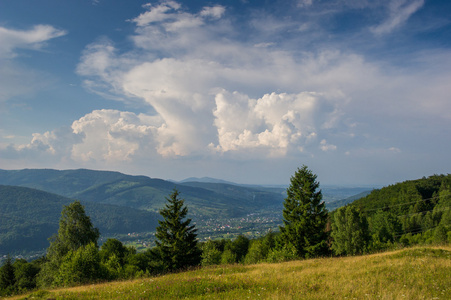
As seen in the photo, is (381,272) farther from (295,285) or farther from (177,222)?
(177,222)

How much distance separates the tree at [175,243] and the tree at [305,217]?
1602cm

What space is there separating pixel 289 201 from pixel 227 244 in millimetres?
66108

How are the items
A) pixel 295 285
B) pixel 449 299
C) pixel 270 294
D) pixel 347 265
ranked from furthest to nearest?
pixel 347 265, pixel 295 285, pixel 270 294, pixel 449 299

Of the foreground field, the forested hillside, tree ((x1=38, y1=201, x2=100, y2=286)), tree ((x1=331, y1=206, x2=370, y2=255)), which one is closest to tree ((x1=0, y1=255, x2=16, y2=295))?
tree ((x1=38, y1=201, x2=100, y2=286))

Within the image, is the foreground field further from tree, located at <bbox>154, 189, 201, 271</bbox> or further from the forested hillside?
the forested hillside

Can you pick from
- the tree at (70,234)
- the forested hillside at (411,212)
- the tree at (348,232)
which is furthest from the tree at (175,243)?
the forested hillside at (411,212)

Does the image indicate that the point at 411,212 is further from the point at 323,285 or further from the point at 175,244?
the point at 323,285

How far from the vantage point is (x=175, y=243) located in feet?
140

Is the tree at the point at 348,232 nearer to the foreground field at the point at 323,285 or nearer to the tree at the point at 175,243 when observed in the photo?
the tree at the point at 175,243

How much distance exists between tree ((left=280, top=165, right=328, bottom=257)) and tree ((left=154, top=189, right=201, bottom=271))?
16.0 m

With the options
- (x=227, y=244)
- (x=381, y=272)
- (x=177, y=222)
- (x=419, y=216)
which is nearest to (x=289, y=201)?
(x=177, y=222)

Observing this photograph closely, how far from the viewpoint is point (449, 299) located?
9164 millimetres

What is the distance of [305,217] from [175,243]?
2215cm

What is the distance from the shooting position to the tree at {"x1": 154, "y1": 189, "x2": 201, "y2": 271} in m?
42.4
